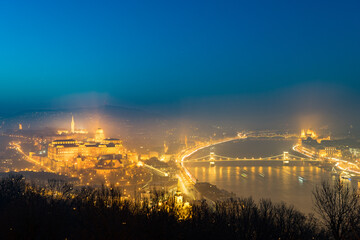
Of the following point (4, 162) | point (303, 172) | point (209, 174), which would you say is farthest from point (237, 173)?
point (4, 162)

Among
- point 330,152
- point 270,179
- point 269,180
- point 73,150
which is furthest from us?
point 330,152

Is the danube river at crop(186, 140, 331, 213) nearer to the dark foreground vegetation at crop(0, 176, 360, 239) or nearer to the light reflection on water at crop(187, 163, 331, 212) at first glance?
the light reflection on water at crop(187, 163, 331, 212)

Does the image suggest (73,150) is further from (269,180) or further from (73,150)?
(269,180)

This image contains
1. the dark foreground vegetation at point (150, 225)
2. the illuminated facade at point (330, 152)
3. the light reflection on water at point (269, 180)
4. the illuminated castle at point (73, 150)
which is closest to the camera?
the dark foreground vegetation at point (150, 225)

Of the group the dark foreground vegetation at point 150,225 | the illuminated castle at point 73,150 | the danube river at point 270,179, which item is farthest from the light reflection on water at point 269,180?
the dark foreground vegetation at point 150,225

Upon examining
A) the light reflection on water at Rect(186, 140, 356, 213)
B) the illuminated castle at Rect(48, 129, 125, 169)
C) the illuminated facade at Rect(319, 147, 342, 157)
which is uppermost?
the illuminated castle at Rect(48, 129, 125, 169)

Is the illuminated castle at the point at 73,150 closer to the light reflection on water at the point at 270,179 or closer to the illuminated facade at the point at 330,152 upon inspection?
the light reflection on water at the point at 270,179

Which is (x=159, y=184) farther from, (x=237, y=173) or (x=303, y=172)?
(x=303, y=172)

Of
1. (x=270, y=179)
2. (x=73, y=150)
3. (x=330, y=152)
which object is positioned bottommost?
(x=270, y=179)

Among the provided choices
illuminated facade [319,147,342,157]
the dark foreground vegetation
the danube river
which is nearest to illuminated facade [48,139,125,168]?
the danube river

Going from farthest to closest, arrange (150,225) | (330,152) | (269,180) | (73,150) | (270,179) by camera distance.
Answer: (330,152)
(73,150)
(270,179)
(269,180)
(150,225)

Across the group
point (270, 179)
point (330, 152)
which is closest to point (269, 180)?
point (270, 179)
